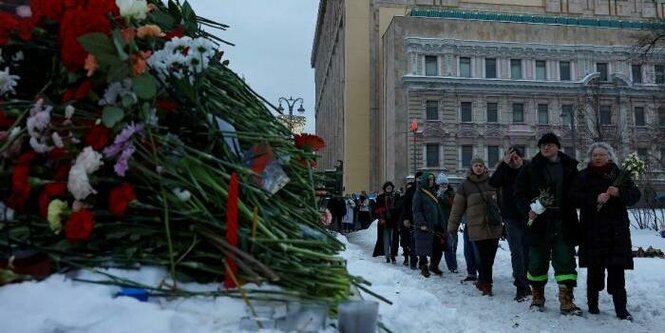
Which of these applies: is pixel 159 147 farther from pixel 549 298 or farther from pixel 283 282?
pixel 549 298

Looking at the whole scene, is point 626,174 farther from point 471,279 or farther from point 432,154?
point 432,154

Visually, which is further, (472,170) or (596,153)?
(472,170)

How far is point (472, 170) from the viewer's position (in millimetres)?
8352

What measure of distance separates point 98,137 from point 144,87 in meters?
0.31

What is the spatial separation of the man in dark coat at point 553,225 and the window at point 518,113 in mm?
36579

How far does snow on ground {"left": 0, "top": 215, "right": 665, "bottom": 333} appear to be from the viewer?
7.64 ft

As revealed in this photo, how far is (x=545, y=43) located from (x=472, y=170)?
3688cm

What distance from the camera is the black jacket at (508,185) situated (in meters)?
7.41

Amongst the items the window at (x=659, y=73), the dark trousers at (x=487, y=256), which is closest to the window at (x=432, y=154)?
the window at (x=659, y=73)

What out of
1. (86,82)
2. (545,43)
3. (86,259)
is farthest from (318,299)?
(545,43)

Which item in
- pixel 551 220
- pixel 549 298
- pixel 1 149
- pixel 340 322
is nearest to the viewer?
pixel 340 322

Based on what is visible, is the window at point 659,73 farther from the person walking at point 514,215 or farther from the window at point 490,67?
the person walking at point 514,215

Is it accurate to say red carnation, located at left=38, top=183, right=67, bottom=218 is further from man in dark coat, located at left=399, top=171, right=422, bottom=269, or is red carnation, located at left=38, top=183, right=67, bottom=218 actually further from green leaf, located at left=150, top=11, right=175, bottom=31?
man in dark coat, located at left=399, top=171, right=422, bottom=269

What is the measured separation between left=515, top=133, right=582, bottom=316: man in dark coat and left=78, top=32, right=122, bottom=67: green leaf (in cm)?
472
